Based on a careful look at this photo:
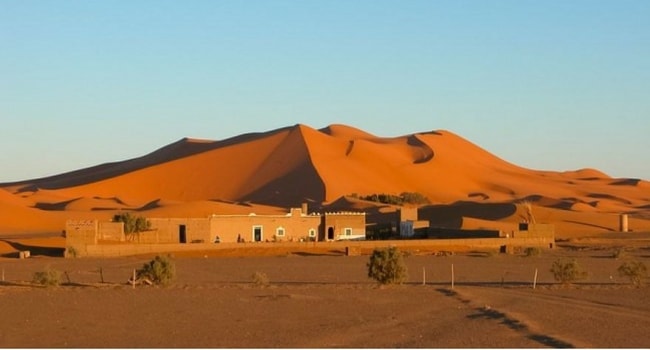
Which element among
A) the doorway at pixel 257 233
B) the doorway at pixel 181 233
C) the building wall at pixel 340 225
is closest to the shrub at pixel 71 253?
the doorway at pixel 181 233

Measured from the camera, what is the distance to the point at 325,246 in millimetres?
51094

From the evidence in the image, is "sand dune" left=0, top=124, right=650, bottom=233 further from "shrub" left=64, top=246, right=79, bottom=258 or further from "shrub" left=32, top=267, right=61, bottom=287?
"shrub" left=32, top=267, right=61, bottom=287

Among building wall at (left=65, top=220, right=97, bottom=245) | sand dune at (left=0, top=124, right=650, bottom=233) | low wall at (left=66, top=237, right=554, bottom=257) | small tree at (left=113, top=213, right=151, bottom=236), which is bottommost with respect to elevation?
low wall at (left=66, top=237, right=554, bottom=257)

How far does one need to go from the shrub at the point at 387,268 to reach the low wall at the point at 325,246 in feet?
53.3

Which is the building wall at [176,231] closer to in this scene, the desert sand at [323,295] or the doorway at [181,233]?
the doorway at [181,233]

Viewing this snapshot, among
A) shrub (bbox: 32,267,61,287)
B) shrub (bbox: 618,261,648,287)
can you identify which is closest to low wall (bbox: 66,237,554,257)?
shrub (bbox: 32,267,61,287)

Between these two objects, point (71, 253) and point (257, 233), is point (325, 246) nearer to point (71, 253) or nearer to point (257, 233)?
point (257, 233)

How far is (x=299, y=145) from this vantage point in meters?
119

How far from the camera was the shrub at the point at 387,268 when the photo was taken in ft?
102

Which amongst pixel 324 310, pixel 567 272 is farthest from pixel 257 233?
pixel 324 310

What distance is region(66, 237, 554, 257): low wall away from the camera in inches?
1886

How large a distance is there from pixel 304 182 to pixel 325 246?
5432cm

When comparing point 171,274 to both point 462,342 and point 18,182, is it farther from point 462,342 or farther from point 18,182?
point 18,182

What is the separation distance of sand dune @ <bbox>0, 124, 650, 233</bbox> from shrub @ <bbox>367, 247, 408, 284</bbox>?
157 ft
